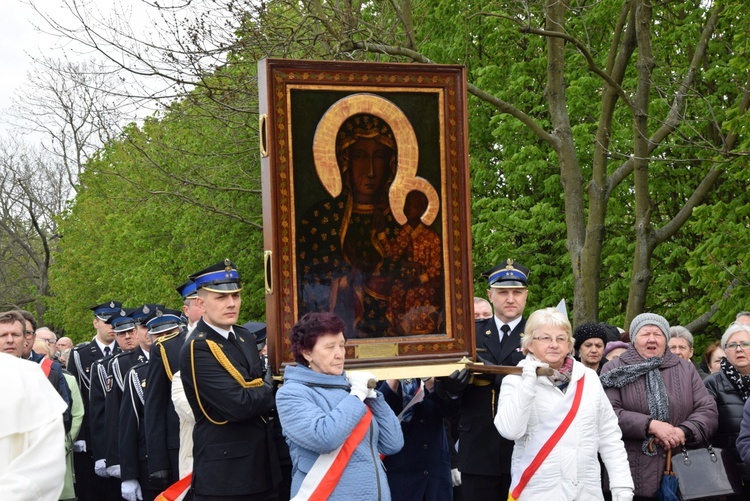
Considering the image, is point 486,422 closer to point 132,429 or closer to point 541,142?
point 132,429

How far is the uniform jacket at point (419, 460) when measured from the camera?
7809 millimetres

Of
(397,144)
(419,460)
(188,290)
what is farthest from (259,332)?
(397,144)

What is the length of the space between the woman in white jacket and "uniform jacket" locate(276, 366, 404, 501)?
902mm

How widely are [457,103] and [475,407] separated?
2088mm

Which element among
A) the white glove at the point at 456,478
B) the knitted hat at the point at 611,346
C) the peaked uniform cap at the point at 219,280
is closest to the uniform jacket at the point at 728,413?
the knitted hat at the point at 611,346

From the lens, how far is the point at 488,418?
7570 millimetres

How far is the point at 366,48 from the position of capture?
12.5 m

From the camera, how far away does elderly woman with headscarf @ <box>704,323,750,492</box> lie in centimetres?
812

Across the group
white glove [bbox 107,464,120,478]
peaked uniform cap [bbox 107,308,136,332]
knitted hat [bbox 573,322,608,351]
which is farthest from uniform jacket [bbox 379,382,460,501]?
peaked uniform cap [bbox 107,308,136,332]

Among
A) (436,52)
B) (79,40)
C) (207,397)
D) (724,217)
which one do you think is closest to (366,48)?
(79,40)

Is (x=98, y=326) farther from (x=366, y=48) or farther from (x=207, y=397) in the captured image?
(x=207, y=397)

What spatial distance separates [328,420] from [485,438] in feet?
6.67

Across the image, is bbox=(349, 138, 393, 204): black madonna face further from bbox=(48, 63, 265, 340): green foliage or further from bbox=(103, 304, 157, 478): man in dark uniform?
bbox=(48, 63, 265, 340): green foliage

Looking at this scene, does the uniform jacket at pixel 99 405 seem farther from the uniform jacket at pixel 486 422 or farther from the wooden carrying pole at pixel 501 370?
the wooden carrying pole at pixel 501 370
